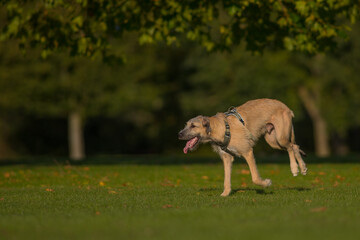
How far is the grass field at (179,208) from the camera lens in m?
6.98

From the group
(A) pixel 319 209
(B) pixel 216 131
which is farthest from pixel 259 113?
(A) pixel 319 209

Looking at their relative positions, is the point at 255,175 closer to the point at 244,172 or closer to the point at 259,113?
the point at 259,113

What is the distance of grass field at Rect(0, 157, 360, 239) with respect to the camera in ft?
22.9

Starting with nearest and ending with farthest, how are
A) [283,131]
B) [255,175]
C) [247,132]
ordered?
[255,175], [247,132], [283,131]

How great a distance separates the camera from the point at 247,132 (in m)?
11.1

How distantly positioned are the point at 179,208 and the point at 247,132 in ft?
8.00

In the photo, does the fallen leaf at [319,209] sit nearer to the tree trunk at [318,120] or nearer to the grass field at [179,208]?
the grass field at [179,208]

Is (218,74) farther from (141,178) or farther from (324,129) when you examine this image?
(141,178)

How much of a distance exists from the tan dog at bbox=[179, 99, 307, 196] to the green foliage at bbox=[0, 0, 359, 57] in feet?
16.4

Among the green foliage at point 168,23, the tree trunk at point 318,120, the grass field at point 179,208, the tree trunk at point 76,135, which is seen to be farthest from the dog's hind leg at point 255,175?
the tree trunk at point 318,120

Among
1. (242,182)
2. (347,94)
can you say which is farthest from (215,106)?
(242,182)

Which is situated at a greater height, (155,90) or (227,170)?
(155,90)

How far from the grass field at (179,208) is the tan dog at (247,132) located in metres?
0.58

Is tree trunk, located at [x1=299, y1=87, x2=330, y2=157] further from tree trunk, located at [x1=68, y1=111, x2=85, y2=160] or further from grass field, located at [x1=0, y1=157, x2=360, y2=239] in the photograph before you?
grass field, located at [x1=0, y1=157, x2=360, y2=239]
